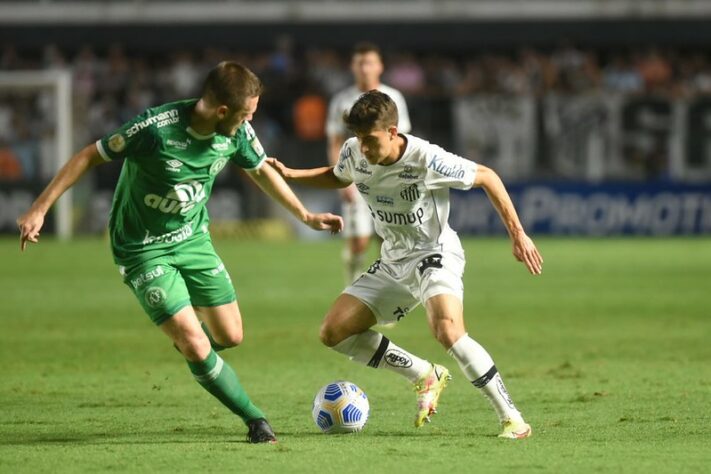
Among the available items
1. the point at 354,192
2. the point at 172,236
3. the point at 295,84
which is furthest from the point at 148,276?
the point at 295,84

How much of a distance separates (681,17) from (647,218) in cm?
814

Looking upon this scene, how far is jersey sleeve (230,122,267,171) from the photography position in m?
7.45

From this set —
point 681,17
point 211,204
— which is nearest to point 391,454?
point 211,204

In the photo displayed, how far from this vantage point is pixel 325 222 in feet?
25.5

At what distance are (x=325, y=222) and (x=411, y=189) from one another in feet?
1.88

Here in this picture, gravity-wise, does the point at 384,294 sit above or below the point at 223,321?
above

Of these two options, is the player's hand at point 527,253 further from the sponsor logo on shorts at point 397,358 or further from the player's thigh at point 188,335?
the player's thigh at point 188,335

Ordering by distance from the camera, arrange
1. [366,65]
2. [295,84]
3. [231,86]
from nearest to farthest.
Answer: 1. [231,86]
2. [366,65]
3. [295,84]

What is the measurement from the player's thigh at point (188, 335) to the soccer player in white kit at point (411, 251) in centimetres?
91

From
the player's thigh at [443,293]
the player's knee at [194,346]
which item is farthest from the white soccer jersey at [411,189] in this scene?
the player's knee at [194,346]

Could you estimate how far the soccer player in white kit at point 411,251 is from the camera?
284 inches

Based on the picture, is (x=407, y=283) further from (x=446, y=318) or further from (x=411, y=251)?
(x=446, y=318)

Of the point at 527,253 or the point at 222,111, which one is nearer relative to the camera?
the point at 222,111

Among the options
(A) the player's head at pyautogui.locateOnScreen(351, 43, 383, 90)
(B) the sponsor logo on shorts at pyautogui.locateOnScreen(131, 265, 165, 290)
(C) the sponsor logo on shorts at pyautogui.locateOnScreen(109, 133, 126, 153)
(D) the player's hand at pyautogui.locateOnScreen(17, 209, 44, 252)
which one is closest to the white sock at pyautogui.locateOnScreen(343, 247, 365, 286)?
(A) the player's head at pyautogui.locateOnScreen(351, 43, 383, 90)
